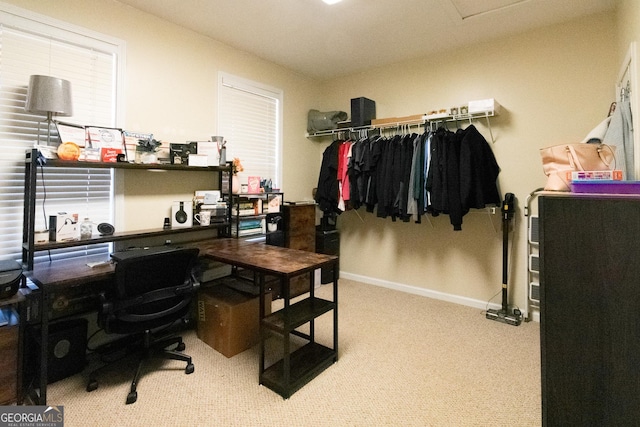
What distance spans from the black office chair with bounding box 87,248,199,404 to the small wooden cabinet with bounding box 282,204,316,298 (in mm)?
1619

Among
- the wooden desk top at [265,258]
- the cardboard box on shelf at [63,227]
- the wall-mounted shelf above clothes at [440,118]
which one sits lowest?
the wooden desk top at [265,258]

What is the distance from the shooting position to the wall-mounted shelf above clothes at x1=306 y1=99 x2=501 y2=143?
3.10m

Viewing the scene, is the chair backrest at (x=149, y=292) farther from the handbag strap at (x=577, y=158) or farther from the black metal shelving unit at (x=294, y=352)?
the handbag strap at (x=577, y=158)

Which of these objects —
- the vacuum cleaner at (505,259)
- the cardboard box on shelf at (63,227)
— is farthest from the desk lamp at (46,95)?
the vacuum cleaner at (505,259)

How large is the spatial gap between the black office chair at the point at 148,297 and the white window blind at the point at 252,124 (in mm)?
1600

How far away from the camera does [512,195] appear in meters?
3.18

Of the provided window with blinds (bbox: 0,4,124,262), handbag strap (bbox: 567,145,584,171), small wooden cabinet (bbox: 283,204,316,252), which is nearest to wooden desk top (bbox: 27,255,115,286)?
window with blinds (bbox: 0,4,124,262)

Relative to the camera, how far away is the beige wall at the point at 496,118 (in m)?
2.88

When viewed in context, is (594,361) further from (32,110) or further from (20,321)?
(32,110)

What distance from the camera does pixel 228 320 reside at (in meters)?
2.48

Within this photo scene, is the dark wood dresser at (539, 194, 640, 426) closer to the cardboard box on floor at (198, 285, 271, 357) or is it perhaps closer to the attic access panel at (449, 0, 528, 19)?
the cardboard box on floor at (198, 285, 271, 357)

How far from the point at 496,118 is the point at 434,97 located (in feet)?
2.39
